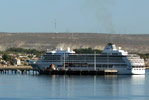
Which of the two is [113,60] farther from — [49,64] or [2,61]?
[2,61]

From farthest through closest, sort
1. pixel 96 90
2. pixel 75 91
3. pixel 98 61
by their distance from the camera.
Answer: pixel 98 61 → pixel 96 90 → pixel 75 91

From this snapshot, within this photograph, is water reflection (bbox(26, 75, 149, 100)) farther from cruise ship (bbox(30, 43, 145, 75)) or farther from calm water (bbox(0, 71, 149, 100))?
cruise ship (bbox(30, 43, 145, 75))

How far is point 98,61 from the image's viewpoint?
129 metres

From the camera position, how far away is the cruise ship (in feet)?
410

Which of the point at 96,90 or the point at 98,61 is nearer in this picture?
the point at 96,90

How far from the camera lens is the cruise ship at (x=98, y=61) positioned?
410 feet

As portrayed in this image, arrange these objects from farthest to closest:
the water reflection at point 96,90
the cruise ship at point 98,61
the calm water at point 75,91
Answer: the cruise ship at point 98,61, the water reflection at point 96,90, the calm water at point 75,91

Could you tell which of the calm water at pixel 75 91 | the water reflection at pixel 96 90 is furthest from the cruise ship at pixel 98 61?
the calm water at pixel 75 91

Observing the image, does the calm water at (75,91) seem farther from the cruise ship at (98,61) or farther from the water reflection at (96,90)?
the cruise ship at (98,61)

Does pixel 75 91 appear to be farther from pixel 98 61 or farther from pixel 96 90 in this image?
pixel 98 61

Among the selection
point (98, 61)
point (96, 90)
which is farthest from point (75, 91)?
point (98, 61)

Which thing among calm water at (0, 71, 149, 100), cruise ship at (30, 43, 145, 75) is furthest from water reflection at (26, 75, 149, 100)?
cruise ship at (30, 43, 145, 75)

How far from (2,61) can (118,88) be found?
104312 millimetres

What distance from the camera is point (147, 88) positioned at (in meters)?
88.1
